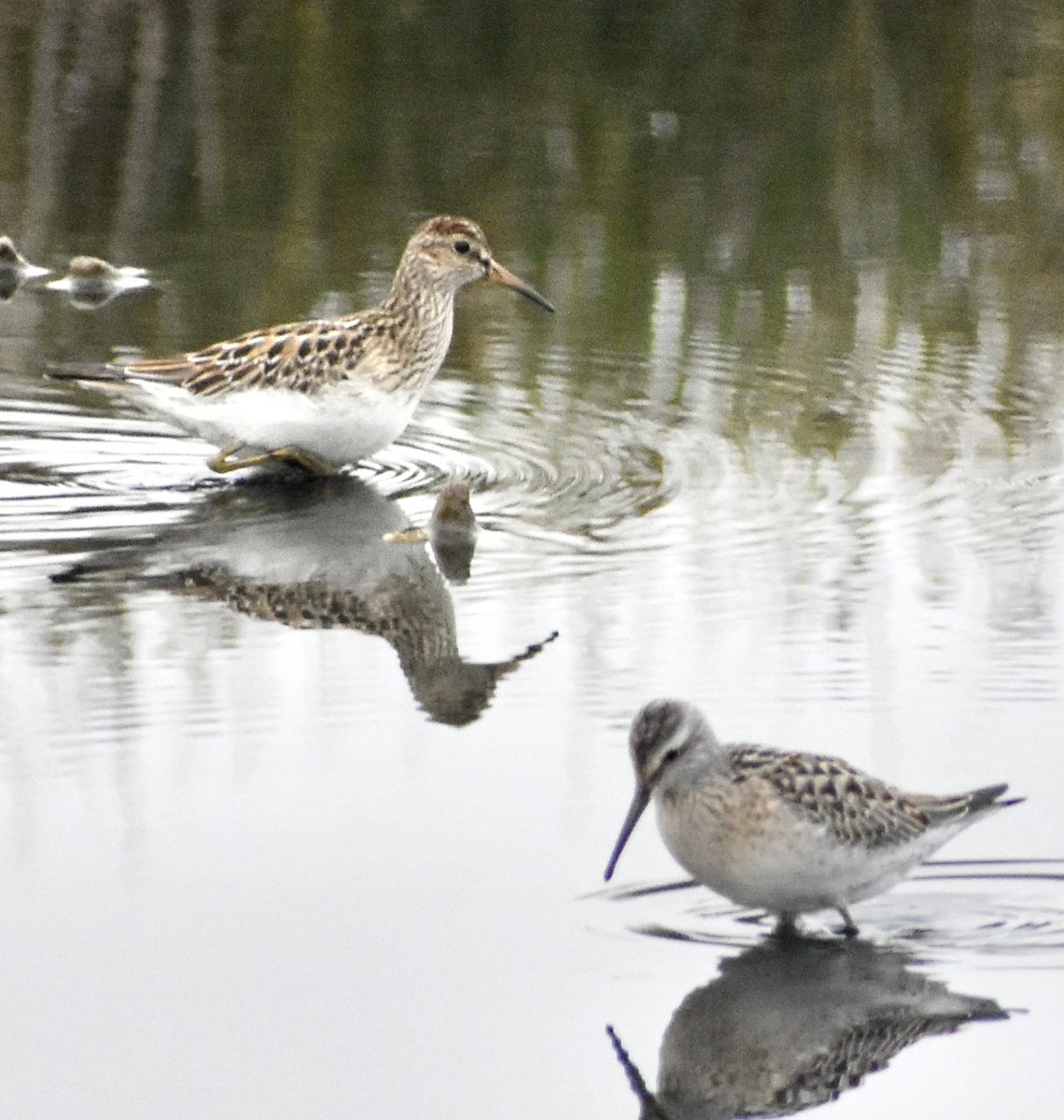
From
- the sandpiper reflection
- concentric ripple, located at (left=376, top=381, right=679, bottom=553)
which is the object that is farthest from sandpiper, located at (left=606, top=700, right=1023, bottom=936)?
concentric ripple, located at (left=376, top=381, right=679, bottom=553)

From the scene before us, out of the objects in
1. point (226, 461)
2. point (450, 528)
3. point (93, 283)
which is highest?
point (93, 283)

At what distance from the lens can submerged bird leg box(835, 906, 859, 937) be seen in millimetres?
6520

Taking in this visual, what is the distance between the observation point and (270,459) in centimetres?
1138

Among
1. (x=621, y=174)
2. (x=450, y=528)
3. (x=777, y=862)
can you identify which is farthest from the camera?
(x=621, y=174)

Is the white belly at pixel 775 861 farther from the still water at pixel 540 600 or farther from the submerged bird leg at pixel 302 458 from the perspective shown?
the submerged bird leg at pixel 302 458

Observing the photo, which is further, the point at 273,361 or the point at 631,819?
the point at 273,361

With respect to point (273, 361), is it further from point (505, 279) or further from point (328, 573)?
point (328, 573)

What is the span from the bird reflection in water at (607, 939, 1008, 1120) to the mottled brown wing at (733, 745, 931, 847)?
31 centimetres

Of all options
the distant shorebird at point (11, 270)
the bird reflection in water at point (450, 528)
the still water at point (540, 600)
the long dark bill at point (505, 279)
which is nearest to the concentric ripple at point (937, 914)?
the still water at point (540, 600)

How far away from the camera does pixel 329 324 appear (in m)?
11.5

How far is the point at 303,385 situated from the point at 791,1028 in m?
5.70

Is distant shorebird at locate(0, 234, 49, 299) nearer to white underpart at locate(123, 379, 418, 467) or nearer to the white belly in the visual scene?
white underpart at locate(123, 379, 418, 467)

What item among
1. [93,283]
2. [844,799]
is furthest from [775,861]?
[93,283]

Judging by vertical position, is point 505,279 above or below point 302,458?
above
